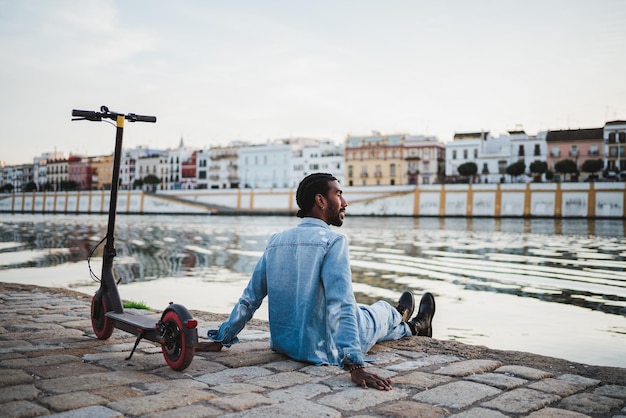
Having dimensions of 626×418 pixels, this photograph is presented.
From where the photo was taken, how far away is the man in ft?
11.1

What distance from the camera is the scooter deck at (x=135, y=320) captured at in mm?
3715

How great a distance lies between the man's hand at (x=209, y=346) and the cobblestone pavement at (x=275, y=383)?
4cm

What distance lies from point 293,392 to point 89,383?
1009 millimetres

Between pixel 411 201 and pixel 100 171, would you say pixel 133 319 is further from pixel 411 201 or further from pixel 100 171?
pixel 100 171

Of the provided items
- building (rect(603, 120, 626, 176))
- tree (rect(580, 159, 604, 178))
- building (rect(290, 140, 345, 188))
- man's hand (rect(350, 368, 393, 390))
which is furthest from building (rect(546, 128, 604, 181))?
man's hand (rect(350, 368, 393, 390))

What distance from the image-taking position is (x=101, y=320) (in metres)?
4.24

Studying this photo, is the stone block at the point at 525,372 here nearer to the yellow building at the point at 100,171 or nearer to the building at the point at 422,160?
the building at the point at 422,160

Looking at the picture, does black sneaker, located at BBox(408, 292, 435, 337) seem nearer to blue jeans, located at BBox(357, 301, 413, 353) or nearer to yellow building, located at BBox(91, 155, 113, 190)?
blue jeans, located at BBox(357, 301, 413, 353)

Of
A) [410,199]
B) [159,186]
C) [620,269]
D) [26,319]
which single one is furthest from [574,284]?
[159,186]

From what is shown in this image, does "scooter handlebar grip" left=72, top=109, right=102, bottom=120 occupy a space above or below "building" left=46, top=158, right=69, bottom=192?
below

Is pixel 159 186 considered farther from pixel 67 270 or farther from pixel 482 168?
pixel 67 270

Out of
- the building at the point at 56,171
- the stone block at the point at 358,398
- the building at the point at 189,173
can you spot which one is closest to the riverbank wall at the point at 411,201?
the building at the point at 189,173

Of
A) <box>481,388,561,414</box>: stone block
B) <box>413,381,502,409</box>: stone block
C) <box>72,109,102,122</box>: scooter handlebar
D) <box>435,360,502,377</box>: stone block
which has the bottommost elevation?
<box>435,360,502,377</box>: stone block

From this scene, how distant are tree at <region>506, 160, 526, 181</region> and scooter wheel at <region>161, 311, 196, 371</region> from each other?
212ft
